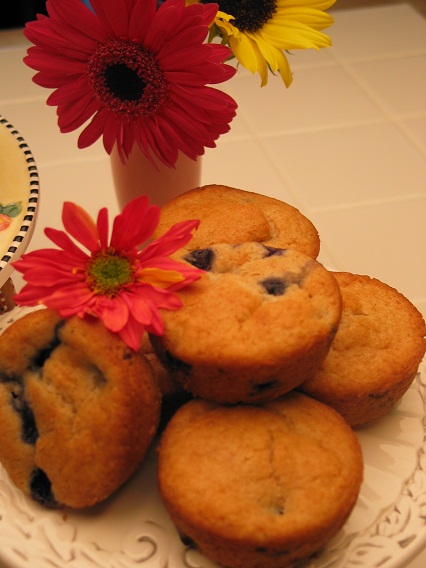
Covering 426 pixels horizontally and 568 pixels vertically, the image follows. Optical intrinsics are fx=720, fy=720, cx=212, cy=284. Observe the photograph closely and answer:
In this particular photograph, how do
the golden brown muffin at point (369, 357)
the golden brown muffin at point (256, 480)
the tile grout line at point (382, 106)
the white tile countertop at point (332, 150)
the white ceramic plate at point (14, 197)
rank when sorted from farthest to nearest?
1. the tile grout line at point (382, 106)
2. the white tile countertop at point (332, 150)
3. the white ceramic plate at point (14, 197)
4. the golden brown muffin at point (369, 357)
5. the golden brown muffin at point (256, 480)

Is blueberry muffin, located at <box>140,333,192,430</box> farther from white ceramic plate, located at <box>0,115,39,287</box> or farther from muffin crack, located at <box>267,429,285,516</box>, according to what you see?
white ceramic plate, located at <box>0,115,39,287</box>

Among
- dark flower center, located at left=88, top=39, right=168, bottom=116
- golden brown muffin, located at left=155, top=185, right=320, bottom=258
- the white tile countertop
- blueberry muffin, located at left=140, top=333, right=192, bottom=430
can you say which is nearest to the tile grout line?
the white tile countertop

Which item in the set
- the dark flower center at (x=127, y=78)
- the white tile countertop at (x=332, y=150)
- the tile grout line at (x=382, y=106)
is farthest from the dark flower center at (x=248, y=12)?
the tile grout line at (x=382, y=106)

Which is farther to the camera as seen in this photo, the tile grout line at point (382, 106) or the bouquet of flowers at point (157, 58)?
the tile grout line at point (382, 106)

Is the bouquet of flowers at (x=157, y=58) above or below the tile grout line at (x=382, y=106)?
above

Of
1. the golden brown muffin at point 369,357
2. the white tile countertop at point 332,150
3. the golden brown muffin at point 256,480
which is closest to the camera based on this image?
the golden brown muffin at point 256,480

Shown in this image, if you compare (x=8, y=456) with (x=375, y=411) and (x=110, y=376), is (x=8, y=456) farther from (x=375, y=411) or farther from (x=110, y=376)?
(x=375, y=411)

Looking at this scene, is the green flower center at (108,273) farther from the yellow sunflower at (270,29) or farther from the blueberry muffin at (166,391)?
the yellow sunflower at (270,29)
